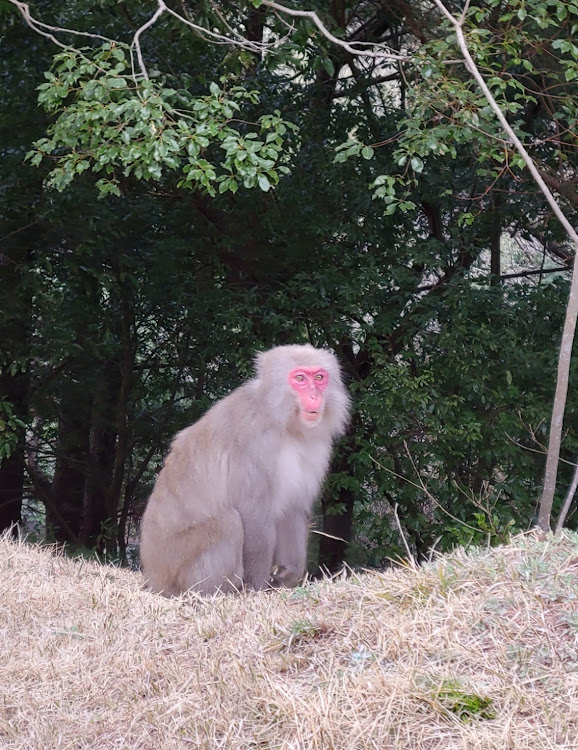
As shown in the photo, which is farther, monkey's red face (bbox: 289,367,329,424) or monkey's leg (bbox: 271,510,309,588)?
monkey's leg (bbox: 271,510,309,588)

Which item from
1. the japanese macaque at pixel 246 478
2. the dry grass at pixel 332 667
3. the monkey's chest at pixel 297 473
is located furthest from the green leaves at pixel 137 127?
the dry grass at pixel 332 667

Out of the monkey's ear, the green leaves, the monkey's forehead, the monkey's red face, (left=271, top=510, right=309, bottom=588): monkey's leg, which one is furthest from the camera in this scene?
the green leaves

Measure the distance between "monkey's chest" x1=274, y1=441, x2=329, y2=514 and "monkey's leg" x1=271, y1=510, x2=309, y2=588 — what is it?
0.50 ft

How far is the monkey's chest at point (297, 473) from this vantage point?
5539 mm

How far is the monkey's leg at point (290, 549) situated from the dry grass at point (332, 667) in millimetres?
1235

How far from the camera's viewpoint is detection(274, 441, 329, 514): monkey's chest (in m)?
5.54

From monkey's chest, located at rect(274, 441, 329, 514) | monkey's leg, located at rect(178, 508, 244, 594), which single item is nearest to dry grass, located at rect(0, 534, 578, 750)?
monkey's leg, located at rect(178, 508, 244, 594)

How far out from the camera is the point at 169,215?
397 inches

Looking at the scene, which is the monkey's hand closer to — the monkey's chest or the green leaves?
the monkey's chest

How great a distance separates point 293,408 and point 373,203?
4.25m

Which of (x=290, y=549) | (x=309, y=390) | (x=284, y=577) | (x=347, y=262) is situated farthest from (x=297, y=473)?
(x=347, y=262)

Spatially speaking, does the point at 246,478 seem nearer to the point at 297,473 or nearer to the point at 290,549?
the point at 297,473

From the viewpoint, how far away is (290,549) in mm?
5918

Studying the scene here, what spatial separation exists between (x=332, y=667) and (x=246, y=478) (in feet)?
6.57
